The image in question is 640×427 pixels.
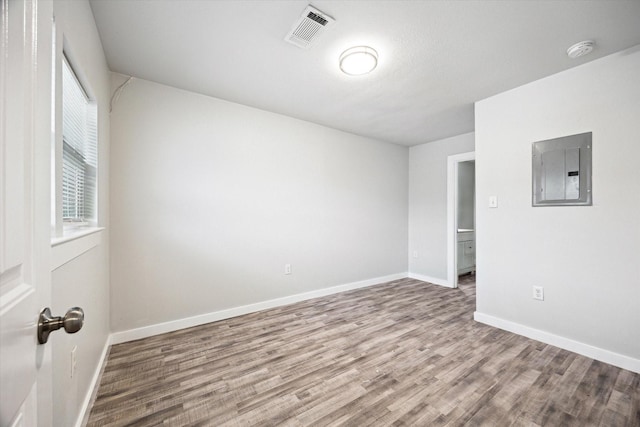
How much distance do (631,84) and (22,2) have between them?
10.8 feet

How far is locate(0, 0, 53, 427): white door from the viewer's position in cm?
40

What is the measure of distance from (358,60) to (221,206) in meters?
1.97

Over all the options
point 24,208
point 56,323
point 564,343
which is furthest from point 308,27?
point 564,343

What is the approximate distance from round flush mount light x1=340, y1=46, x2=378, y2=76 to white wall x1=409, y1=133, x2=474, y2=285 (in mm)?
2562

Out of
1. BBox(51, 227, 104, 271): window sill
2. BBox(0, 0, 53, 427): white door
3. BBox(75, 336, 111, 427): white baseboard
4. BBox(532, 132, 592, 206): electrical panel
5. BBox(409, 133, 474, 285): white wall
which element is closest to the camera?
BBox(0, 0, 53, 427): white door

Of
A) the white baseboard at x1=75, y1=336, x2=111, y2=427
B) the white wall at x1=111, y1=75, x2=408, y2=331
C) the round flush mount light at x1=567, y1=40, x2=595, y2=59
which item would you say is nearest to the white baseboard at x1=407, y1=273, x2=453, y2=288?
the white wall at x1=111, y1=75, x2=408, y2=331

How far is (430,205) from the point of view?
14.5 feet

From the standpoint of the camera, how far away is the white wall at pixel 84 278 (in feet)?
3.66

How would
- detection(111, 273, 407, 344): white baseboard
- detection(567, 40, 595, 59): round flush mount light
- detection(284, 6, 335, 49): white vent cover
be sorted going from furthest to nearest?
1. detection(111, 273, 407, 344): white baseboard
2. detection(567, 40, 595, 59): round flush mount light
3. detection(284, 6, 335, 49): white vent cover

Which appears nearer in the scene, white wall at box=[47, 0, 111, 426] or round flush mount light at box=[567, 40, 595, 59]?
white wall at box=[47, 0, 111, 426]

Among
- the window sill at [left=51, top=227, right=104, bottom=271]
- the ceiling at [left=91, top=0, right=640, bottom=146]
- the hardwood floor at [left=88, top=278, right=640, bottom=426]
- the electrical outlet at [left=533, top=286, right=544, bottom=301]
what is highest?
the ceiling at [left=91, top=0, right=640, bottom=146]

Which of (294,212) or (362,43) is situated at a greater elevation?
(362,43)

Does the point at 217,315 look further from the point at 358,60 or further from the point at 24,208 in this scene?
the point at 358,60

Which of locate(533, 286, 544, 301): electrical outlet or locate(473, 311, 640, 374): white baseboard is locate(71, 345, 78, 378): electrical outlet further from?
locate(533, 286, 544, 301): electrical outlet
